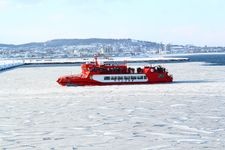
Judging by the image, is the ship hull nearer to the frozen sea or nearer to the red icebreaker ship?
the red icebreaker ship

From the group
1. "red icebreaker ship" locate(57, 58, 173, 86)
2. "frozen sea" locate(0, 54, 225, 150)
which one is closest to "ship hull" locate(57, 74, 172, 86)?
"red icebreaker ship" locate(57, 58, 173, 86)

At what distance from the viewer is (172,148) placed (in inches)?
457

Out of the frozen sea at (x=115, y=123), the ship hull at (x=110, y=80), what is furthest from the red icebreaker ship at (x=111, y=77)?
the frozen sea at (x=115, y=123)

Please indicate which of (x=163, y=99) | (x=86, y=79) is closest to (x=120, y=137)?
(x=163, y=99)

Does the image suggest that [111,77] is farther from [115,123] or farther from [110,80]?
[115,123]

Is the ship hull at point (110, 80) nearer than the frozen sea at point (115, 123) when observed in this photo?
No

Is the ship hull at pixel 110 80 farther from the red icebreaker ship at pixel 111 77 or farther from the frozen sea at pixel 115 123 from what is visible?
the frozen sea at pixel 115 123

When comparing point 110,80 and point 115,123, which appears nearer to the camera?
point 115,123

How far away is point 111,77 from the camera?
36.1m

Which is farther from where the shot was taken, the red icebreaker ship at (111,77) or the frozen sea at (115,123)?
the red icebreaker ship at (111,77)

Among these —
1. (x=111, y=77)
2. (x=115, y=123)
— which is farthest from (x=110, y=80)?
(x=115, y=123)

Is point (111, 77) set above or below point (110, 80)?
above

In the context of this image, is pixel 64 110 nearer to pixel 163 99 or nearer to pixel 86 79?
pixel 163 99

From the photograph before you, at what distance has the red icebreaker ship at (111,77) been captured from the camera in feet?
117
